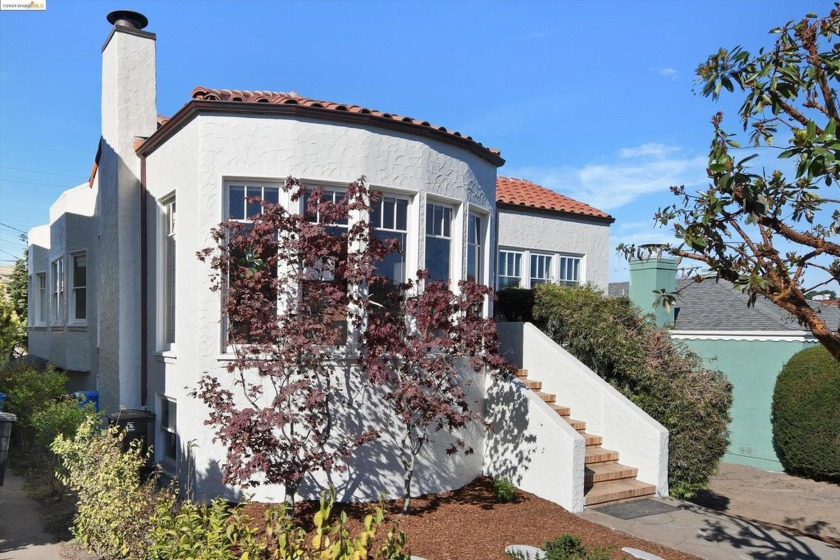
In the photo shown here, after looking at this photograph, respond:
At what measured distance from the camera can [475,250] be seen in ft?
33.8

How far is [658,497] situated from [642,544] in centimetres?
226

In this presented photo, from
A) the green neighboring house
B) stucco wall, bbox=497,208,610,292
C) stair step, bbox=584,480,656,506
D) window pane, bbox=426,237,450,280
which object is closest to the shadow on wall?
stair step, bbox=584,480,656,506

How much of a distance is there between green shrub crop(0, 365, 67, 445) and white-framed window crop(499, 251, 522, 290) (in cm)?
944

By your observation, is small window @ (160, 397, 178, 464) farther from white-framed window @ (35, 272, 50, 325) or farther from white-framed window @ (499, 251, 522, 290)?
white-framed window @ (35, 272, 50, 325)

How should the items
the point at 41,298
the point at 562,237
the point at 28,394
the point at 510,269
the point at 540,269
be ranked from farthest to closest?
1. the point at 41,298
2. the point at 562,237
3. the point at 540,269
4. the point at 510,269
5. the point at 28,394

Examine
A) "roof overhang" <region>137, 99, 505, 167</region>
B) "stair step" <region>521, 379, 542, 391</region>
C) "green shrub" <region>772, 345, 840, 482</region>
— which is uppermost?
"roof overhang" <region>137, 99, 505, 167</region>

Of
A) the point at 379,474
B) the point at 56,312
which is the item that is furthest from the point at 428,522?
the point at 56,312

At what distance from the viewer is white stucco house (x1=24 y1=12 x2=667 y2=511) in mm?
8250

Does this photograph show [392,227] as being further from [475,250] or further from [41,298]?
[41,298]

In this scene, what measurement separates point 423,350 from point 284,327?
1.68 m

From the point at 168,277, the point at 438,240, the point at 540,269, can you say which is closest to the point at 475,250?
the point at 438,240

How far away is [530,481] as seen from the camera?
9.09 m

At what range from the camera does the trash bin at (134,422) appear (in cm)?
916

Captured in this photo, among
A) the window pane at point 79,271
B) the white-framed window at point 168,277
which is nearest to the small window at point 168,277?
the white-framed window at point 168,277
